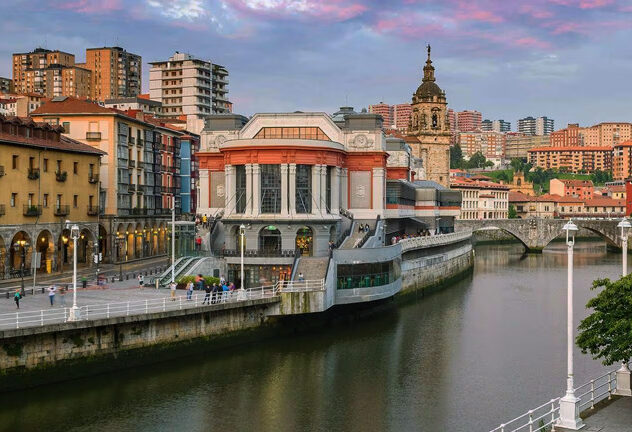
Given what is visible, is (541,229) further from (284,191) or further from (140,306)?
(140,306)

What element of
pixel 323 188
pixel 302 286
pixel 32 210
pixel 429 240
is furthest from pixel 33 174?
pixel 429 240

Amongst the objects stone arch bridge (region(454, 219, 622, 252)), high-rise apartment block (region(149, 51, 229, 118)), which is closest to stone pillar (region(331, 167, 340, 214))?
stone arch bridge (region(454, 219, 622, 252))

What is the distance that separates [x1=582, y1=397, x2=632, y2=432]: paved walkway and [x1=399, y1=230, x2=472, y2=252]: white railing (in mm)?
45736

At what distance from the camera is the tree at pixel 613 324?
3269 cm

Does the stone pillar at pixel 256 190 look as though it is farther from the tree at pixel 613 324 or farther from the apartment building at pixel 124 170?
the tree at pixel 613 324

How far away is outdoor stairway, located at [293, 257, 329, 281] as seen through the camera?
60.2 metres

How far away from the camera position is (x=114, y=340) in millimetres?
45125

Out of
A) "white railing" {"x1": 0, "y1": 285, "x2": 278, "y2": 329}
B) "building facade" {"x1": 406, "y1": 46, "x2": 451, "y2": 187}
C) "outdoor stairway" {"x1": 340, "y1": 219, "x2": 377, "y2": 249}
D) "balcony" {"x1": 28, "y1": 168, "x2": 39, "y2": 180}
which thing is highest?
"building facade" {"x1": 406, "y1": 46, "x2": 451, "y2": 187}

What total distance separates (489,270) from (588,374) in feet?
241

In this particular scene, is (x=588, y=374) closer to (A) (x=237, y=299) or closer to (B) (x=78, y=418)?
(A) (x=237, y=299)

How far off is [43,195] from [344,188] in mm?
29694

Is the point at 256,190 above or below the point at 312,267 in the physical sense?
above

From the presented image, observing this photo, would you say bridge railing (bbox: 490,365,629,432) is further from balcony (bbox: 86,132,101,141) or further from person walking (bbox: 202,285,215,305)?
balcony (bbox: 86,132,101,141)

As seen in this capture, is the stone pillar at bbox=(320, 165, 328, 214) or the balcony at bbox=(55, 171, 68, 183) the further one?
the balcony at bbox=(55, 171, 68, 183)
